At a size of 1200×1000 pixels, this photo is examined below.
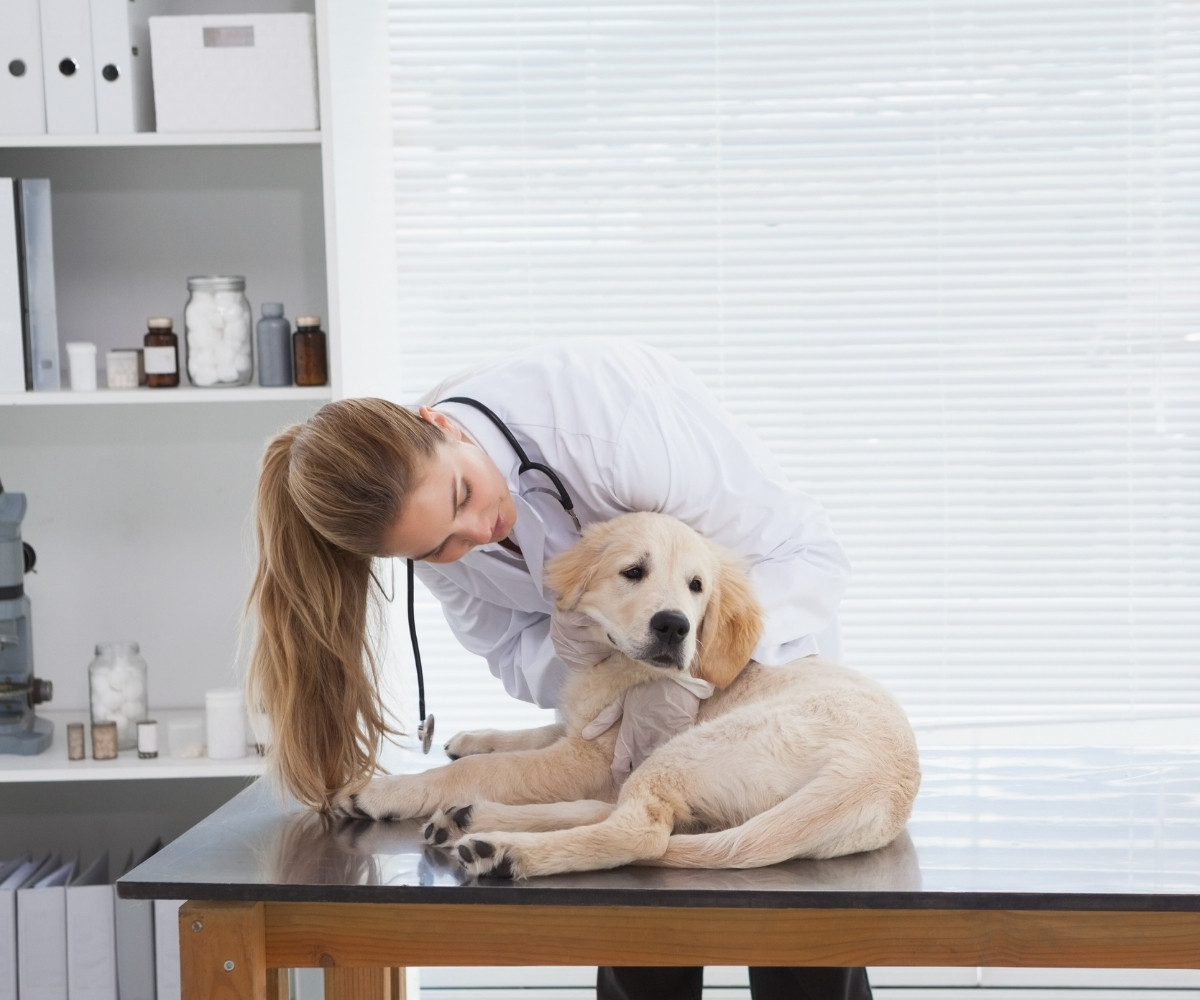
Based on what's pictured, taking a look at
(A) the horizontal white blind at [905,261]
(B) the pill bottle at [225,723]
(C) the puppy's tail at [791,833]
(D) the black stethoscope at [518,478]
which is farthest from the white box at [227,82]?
(C) the puppy's tail at [791,833]

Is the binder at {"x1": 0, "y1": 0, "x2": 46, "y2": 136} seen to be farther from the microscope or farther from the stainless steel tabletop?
the stainless steel tabletop

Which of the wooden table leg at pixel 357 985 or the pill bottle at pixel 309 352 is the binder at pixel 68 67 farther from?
the wooden table leg at pixel 357 985

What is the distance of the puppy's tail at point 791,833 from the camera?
1231mm

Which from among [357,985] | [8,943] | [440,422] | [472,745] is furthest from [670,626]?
[8,943]

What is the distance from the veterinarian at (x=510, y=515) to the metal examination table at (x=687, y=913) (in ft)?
0.80

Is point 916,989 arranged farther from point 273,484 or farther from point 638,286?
point 273,484

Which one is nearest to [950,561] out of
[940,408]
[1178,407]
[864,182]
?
[940,408]

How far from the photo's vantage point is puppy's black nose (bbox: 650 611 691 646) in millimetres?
1352

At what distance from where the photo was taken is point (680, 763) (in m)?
1.31

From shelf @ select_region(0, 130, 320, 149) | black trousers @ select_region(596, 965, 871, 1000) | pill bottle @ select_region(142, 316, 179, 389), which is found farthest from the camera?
pill bottle @ select_region(142, 316, 179, 389)

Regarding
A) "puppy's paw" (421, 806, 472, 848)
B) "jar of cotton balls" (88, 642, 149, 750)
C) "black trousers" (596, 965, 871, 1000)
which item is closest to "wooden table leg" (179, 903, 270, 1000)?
"puppy's paw" (421, 806, 472, 848)

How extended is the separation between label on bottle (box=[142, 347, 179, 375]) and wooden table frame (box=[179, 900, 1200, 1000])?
1314mm

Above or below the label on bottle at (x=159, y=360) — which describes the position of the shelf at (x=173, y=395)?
below

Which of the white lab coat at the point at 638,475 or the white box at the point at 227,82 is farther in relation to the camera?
the white box at the point at 227,82
